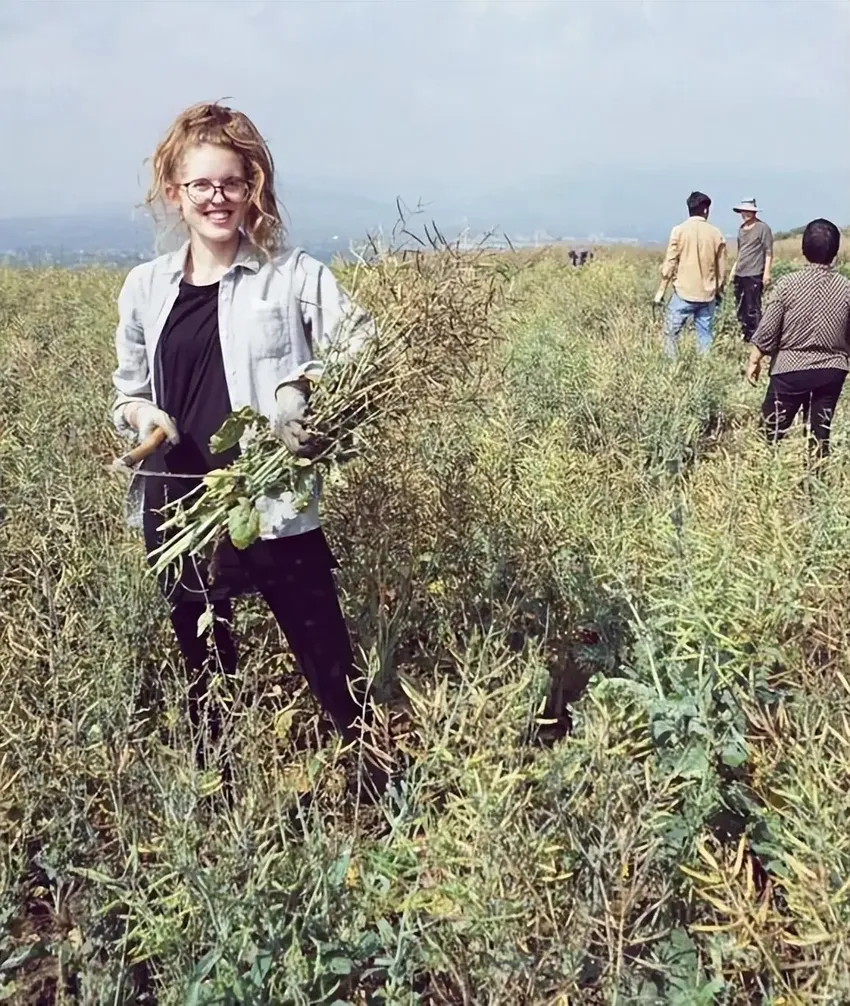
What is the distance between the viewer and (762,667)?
2.16 metres

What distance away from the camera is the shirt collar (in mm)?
2203

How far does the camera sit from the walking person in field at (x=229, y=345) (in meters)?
2.15

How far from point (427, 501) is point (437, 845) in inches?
59.5

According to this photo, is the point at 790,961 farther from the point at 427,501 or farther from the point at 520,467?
the point at 520,467

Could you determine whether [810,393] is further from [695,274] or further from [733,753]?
[733,753]

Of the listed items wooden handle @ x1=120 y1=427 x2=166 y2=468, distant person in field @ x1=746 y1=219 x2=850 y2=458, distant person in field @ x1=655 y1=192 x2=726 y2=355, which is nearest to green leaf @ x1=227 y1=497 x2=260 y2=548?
wooden handle @ x1=120 y1=427 x2=166 y2=468

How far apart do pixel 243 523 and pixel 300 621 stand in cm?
38

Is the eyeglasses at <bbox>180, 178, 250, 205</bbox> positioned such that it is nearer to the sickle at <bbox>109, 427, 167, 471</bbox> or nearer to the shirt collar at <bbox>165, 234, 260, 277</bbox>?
the shirt collar at <bbox>165, 234, 260, 277</bbox>

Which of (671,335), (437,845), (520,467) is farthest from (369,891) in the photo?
(671,335)

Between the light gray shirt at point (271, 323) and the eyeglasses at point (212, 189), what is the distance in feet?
0.39

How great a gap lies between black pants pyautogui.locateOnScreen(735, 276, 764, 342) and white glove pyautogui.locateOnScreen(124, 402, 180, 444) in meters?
8.17

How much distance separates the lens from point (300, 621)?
2363 mm

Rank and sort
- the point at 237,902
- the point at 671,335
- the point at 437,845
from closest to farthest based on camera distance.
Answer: the point at 237,902, the point at 437,845, the point at 671,335

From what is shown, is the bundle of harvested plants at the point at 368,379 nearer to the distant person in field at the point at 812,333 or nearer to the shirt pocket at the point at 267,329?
the shirt pocket at the point at 267,329
